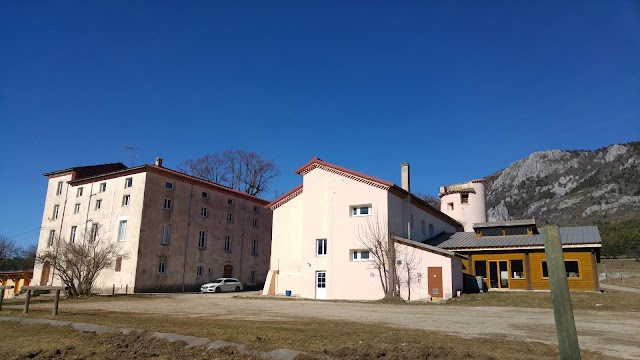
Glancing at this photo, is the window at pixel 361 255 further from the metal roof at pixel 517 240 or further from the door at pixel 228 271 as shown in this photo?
the door at pixel 228 271

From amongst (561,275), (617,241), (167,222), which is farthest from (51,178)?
(617,241)

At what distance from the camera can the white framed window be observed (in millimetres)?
31125

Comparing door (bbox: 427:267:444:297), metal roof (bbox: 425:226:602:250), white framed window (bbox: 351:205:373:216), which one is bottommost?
door (bbox: 427:267:444:297)

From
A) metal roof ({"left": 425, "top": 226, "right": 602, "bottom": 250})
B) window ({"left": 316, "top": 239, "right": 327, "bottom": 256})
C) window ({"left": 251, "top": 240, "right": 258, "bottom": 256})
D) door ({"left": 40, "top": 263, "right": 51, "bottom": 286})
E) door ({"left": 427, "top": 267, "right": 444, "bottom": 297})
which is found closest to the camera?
door ({"left": 427, "top": 267, "right": 444, "bottom": 297})

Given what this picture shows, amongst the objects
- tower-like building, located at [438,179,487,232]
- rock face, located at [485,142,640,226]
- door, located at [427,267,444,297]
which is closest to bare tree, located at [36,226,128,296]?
door, located at [427,267,444,297]

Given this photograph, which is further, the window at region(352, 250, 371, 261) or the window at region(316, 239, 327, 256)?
the window at region(316, 239, 327, 256)

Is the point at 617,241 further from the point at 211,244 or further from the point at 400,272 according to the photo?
the point at 211,244

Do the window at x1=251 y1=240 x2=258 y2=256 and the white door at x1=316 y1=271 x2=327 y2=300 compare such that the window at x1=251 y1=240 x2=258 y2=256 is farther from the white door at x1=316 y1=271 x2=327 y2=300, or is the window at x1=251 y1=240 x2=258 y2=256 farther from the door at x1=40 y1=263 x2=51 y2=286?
the door at x1=40 y1=263 x2=51 y2=286

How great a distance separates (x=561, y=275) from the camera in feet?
16.6

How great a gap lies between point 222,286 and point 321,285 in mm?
13402

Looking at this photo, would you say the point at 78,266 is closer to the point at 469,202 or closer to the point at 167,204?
the point at 167,204

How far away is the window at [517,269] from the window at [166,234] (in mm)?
30191

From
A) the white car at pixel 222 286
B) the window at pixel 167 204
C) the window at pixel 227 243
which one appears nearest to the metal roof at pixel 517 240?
the white car at pixel 222 286

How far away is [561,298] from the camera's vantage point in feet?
16.8
